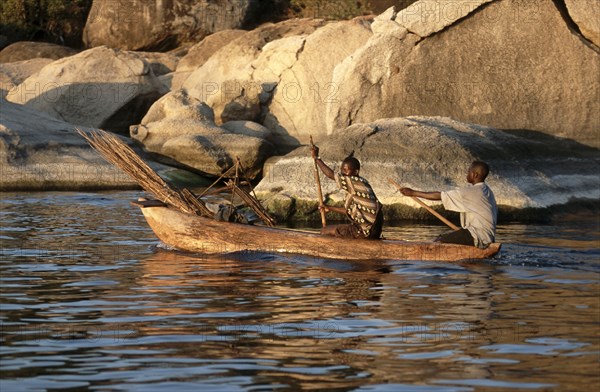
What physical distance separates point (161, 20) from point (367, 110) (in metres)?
15.0

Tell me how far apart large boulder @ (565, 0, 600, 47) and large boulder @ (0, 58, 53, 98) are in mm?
14000

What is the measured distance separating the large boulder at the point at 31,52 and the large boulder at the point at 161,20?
2.01m

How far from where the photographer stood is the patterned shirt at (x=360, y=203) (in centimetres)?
1330

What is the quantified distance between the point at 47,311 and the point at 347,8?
24678mm

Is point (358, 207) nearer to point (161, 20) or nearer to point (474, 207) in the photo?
point (474, 207)

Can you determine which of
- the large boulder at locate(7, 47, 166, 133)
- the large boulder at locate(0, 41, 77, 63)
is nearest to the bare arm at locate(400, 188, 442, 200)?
the large boulder at locate(7, 47, 166, 133)

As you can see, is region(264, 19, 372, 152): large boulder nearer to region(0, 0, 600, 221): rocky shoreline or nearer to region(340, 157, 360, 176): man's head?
region(0, 0, 600, 221): rocky shoreline

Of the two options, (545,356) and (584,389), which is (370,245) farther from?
(584,389)

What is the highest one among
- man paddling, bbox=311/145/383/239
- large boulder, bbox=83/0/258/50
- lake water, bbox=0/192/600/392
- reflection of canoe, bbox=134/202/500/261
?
large boulder, bbox=83/0/258/50

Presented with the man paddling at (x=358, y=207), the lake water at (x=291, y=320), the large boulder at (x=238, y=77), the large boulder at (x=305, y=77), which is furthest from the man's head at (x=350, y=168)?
the large boulder at (x=238, y=77)

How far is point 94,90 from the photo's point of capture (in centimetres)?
2753

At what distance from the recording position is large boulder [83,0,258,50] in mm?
34938

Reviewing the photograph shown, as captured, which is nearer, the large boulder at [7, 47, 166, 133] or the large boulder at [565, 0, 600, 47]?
the large boulder at [565, 0, 600, 47]

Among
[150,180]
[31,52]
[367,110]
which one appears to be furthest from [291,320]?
[31,52]
